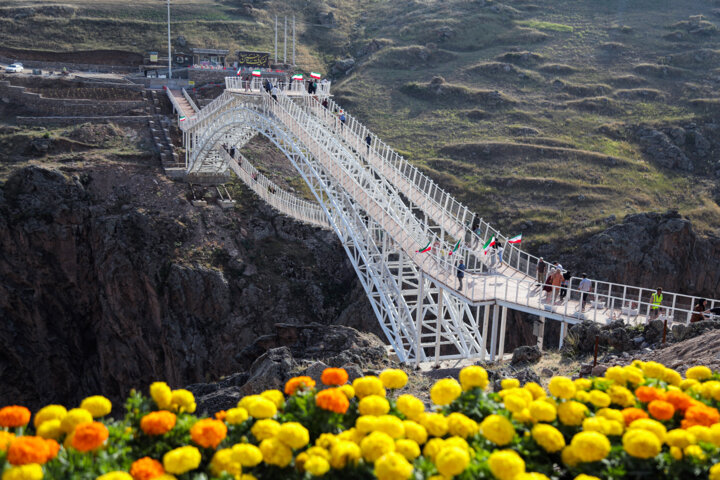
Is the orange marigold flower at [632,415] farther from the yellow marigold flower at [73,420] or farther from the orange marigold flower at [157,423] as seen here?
the yellow marigold flower at [73,420]

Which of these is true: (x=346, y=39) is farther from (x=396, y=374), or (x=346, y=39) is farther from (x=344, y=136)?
(x=396, y=374)

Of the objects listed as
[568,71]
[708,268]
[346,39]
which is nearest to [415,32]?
[346,39]

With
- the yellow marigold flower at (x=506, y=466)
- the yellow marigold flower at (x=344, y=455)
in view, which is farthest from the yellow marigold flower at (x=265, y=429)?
the yellow marigold flower at (x=506, y=466)

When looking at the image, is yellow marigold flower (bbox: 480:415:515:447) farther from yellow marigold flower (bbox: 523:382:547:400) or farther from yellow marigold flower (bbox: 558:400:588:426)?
yellow marigold flower (bbox: 523:382:547:400)

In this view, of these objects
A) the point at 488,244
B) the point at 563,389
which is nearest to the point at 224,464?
the point at 563,389

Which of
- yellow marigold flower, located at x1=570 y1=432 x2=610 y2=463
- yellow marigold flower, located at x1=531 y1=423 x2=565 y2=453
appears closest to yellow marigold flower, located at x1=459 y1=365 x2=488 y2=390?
yellow marigold flower, located at x1=531 y1=423 x2=565 y2=453

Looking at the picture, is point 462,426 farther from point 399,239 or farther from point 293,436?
point 399,239
